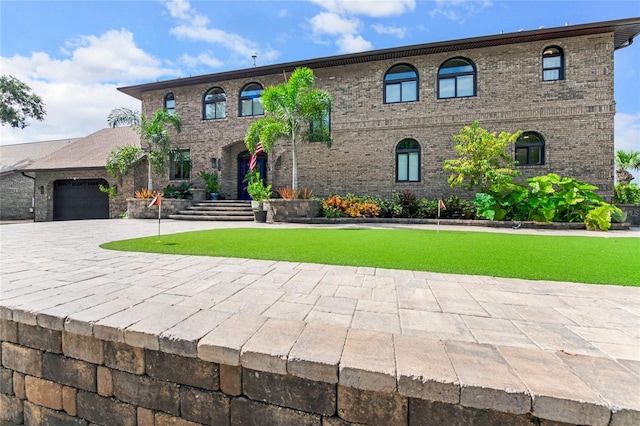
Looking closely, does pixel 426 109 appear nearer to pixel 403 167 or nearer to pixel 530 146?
pixel 403 167

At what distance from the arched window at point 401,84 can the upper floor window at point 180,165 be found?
35.1 feet

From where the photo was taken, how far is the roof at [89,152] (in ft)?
54.2

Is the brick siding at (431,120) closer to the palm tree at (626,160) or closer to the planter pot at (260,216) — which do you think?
the planter pot at (260,216)

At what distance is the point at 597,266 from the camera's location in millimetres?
3963

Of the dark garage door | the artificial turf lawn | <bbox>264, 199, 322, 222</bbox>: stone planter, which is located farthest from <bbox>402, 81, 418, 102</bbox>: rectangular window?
the dark garage door

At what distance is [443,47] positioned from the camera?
37.9 ft

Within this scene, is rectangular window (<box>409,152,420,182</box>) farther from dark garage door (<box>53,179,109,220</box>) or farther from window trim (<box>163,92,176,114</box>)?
dark garage door (<box>53,179,109,220</box>)

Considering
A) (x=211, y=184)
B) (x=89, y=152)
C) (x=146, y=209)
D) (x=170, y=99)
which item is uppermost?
(x=170, y=99)

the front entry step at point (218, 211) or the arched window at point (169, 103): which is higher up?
the arched window at point (169, 103)

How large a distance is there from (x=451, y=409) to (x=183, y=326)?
169 cm

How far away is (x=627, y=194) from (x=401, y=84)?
10.4 metres

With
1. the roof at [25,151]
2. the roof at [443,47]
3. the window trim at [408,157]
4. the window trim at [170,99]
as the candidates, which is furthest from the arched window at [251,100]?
the roof at [25,151]

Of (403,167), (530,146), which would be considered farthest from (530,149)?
(403,167)

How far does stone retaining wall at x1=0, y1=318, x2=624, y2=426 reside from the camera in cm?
139
